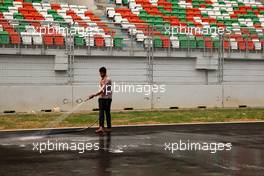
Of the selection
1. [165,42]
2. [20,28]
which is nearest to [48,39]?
[20,28]

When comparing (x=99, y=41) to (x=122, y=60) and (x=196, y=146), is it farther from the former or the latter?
(x=196, y=146)

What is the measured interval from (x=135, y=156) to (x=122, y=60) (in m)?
13.4

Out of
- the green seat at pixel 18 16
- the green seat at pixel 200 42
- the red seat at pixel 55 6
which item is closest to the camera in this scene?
the green seat at pixel 200 42

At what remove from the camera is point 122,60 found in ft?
71.6

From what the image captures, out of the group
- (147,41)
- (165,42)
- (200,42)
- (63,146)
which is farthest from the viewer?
(200,42)

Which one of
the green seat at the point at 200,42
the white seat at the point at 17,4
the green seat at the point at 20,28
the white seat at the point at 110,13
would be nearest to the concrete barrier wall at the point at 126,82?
the green seat at the point at 200,42

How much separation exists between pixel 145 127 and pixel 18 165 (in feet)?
22.4

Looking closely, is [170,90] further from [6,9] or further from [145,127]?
[6,9]

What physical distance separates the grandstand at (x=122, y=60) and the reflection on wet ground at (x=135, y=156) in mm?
6667

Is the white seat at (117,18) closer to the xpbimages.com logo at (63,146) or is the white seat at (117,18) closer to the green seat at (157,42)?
the green seat at (157,42)

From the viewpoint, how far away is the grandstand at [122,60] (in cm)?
1933

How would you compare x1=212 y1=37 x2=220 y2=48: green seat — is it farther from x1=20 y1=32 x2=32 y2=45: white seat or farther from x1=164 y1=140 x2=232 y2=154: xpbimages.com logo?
x1=164 y1=140 x2=232 y2=154: xpbimages.com logo

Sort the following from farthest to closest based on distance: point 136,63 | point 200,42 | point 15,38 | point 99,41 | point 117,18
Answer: point 117,18 → point 200,42 → point 99,41 → point 136,63 → point 15,38

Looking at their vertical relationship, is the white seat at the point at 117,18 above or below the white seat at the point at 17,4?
below
